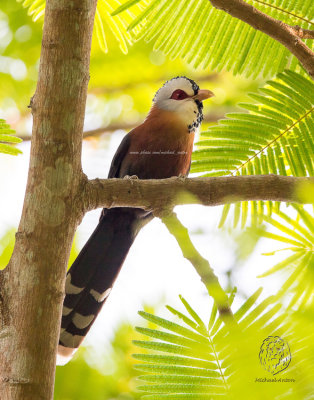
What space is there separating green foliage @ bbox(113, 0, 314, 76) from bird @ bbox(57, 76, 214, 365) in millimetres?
530

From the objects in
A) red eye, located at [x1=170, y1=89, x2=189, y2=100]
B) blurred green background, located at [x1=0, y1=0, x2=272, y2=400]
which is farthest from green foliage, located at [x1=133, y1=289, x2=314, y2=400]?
blurred green background, located at [x1=0, y1=0, x2=272, y2=400]

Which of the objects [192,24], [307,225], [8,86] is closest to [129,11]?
[192,24]

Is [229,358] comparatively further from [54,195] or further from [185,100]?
[185,100]

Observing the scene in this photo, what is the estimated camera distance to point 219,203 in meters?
1.17

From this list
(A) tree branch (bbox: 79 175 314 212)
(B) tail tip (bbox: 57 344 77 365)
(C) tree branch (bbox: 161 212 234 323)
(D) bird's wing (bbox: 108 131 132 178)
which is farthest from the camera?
(D) bird's wing (bbox: 108 131 132 178)

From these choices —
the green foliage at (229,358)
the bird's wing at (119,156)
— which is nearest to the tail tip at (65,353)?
the bird's wing at (119,156)

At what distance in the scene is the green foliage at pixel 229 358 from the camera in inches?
13.8

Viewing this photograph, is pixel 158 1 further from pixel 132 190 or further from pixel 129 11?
pixel 132 190

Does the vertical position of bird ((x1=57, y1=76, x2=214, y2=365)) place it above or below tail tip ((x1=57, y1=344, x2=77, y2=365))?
above

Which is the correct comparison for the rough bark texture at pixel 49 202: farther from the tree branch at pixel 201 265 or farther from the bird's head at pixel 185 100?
the bird's head at pixel 185 100

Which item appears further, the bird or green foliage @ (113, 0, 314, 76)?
the bird

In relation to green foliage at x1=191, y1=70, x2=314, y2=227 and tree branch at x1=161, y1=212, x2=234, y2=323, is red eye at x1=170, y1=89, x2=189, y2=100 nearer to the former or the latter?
green foliage at x1=191, y1=70, x2=314, y2=227

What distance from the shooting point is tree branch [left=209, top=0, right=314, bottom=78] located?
1.23 meters

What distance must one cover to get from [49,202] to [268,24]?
68cm
